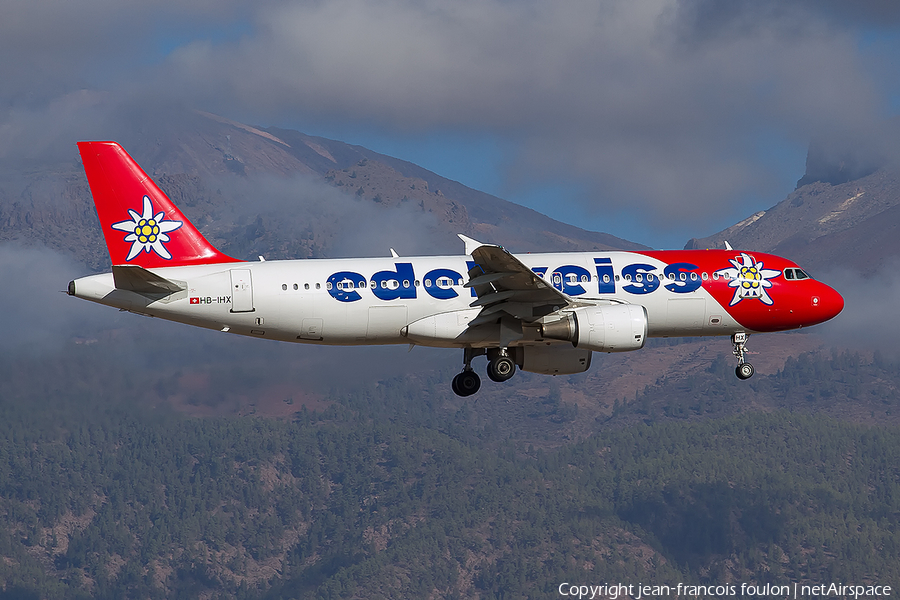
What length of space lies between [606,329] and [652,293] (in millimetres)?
4221

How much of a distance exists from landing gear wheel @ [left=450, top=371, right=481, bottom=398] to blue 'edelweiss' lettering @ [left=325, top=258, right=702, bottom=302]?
17.9 feet

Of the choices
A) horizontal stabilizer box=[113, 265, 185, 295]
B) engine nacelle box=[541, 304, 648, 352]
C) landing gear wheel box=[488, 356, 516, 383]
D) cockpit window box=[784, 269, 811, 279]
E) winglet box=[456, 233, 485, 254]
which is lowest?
landing gear wheel box=[488, 356, 516, 383]

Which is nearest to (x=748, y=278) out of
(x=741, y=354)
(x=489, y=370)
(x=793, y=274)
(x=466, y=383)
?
(x=793, y=274)

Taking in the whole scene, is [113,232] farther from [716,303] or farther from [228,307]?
[716,303]

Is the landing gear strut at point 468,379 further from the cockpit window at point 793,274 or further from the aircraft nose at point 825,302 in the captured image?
the aircraft nose at point 825,302

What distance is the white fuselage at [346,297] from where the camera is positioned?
2111 inches

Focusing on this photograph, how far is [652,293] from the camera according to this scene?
56125 millimetres

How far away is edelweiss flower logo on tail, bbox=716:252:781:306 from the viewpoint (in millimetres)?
57469

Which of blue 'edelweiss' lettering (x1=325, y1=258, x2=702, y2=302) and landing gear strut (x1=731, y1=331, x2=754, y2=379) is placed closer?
blue 'edelweiss' lettering (x1=325, y1=258, x2=702, y2=302)

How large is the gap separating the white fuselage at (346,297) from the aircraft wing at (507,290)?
3.40 ft

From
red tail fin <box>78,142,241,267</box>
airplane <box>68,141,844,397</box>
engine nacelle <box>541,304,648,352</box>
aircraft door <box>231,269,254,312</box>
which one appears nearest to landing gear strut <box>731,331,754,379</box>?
airplane <box>68,141,844,397</box>

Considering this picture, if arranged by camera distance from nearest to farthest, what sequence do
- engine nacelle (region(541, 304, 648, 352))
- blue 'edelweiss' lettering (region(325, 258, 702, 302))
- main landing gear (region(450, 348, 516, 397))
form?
1. engine nacelle (region(541, 304, 648, 352))
2. blue 'edelweiss' lettering (region(325, 258, 702, 302))
3. main landing gear (region(450, 348, 516, 397))

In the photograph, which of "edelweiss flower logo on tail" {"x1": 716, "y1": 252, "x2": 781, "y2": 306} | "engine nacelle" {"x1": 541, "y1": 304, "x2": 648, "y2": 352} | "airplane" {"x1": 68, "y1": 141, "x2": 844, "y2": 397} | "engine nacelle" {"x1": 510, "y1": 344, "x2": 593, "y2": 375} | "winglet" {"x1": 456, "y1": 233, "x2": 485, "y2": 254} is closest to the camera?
"winglet" {"x1": 456, "y1": 233, "x2": 485, "y2": 254}

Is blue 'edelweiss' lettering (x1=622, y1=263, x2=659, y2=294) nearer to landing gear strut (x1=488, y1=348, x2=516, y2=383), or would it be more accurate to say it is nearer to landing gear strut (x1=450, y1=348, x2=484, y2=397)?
landing gear strut (x1=488, y1=348, x2=516, y2=383)
